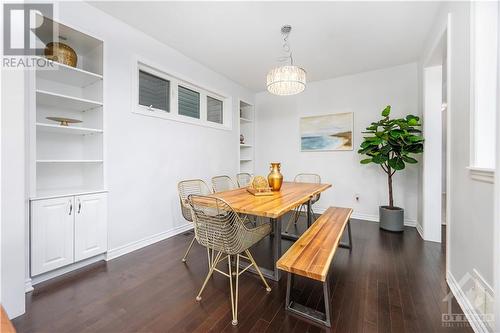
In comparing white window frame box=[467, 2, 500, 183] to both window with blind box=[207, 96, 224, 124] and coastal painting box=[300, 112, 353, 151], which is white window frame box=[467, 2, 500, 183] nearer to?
coastal painting box=[300, 112, 353, 151]

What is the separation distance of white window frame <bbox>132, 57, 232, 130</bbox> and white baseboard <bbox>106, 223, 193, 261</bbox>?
1.64 metres

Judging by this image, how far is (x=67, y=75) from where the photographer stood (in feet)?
6.99

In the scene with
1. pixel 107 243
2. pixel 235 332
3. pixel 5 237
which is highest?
pixel 5 237

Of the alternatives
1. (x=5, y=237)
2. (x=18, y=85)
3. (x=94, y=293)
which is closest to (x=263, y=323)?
(x=94, y=293)

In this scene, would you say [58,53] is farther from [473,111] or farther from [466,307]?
[466,307]

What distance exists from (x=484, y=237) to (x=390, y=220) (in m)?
2.03

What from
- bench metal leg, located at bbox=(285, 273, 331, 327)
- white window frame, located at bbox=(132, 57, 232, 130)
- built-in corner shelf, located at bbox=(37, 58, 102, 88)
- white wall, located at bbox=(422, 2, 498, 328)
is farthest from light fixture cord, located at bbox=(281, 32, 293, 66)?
bench metal leg, located at bbox=(285, 273, 331, 327)

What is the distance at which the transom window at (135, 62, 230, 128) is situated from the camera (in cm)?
280

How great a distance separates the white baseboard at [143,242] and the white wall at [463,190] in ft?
10.3

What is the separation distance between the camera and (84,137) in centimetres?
243

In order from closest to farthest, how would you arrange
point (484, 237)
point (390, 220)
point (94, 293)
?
point (484, 237) < point (94, 293) < point (390, 220)

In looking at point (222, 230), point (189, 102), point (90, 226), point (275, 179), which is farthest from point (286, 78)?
point (90, 226)

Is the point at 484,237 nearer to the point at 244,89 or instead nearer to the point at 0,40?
the point at 0,40

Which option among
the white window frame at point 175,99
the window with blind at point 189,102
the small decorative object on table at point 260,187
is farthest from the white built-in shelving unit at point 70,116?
the small decorative object on table at point 260,187
